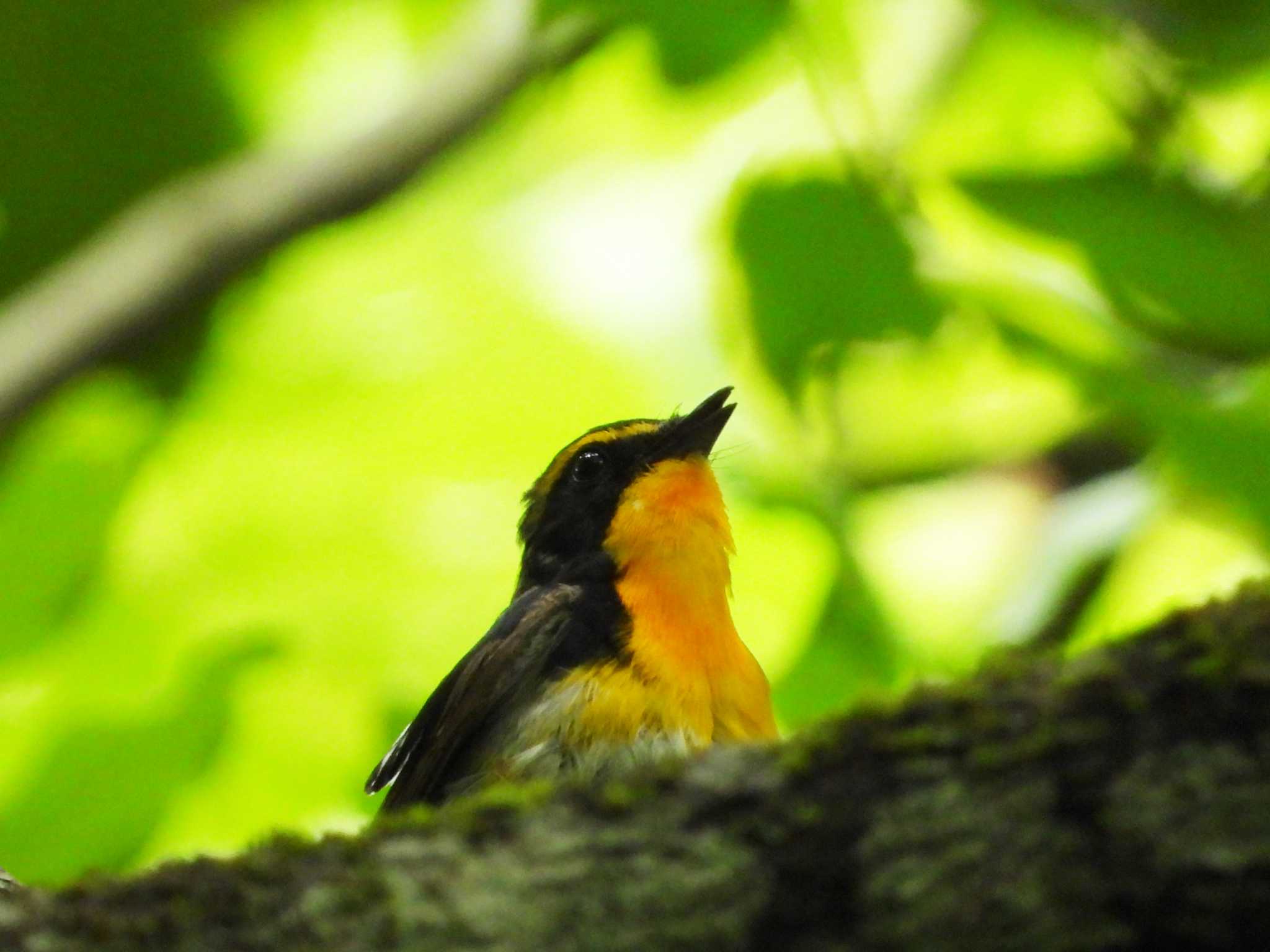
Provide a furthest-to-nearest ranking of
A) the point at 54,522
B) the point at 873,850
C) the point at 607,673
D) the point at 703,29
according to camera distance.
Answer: the point at 54,522, the point at 607,673, the point at 703,29, the point at 873,850

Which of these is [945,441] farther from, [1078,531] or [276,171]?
[276,171]

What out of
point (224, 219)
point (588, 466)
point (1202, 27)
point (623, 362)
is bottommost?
point (588, 466)

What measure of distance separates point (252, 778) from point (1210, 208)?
3.15 m

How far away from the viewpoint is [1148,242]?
3.38 metres

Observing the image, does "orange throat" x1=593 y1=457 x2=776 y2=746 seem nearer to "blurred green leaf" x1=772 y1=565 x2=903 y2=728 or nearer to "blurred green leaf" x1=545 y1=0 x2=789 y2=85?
"blurred green leaf" x1=772 y1=565 x2=903 y2=728

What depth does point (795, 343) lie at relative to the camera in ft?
10.6

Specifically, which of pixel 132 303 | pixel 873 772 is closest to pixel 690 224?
pixel 132 303

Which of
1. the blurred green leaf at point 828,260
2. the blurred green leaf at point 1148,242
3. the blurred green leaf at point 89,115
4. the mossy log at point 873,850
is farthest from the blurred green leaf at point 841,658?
the blurred green leaf at point 89,115

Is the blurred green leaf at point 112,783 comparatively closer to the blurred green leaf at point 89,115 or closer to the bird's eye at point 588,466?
the bird's eye at point 588,466

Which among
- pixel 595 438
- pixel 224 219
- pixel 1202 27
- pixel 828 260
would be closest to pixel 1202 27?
pixel 1202 27

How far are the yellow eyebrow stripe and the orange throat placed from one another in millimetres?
196

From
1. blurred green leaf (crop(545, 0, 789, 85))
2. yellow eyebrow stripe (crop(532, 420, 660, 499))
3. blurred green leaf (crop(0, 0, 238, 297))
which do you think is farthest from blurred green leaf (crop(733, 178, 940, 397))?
blurred green leaf (crop(0, 0, 238, 297))

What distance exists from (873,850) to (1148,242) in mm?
1974

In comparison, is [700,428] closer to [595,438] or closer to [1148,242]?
[595,438]
